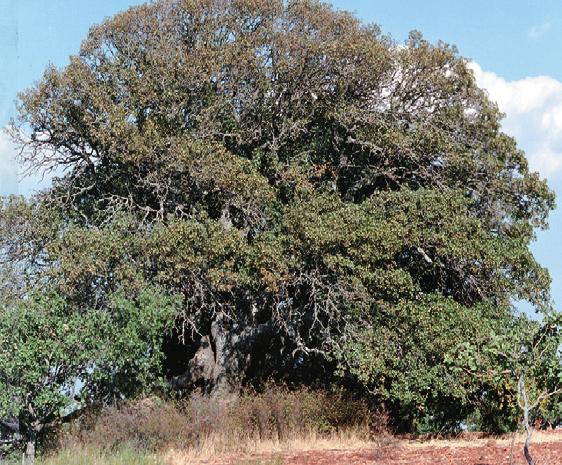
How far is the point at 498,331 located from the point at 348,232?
336 cm

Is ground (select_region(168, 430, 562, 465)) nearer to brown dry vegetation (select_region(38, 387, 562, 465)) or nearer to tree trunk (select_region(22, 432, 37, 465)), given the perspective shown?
brown dry vegetation (select_region(38, 387, 562, 465))

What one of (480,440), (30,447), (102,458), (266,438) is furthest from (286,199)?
(102,458)

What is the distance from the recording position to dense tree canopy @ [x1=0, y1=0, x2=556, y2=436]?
16.2 m

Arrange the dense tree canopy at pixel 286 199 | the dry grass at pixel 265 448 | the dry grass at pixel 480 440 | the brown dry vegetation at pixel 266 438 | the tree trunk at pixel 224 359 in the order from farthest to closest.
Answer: the tree trunk at pixel 224 359, the dense tree canopy at pixel 286 199, the dry grass at pixel 480 440, the dry grass at pixel 265 448, the brown dry vegetation at pixel 266 438

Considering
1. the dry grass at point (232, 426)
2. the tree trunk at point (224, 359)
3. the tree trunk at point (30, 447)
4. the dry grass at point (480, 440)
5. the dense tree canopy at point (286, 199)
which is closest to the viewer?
the dry grass at point (232, 426)

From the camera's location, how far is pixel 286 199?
18531mm

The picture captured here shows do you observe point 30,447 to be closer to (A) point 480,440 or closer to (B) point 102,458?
(B) point 102,458

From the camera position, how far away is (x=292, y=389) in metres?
18.8

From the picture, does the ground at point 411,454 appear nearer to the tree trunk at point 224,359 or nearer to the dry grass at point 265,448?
the dry grass at point 265,448

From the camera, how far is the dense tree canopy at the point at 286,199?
53.3 ft

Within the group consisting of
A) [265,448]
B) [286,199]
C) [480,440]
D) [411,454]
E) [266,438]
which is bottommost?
[480,440]

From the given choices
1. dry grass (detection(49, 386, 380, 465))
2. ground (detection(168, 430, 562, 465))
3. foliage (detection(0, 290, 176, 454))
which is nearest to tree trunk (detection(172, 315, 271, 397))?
dry grass (detection(49, 386, 380, 465))

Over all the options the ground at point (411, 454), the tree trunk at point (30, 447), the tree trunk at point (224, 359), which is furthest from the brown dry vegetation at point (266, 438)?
the tree trunk at point (224, 359)

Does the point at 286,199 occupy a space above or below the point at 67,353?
above
